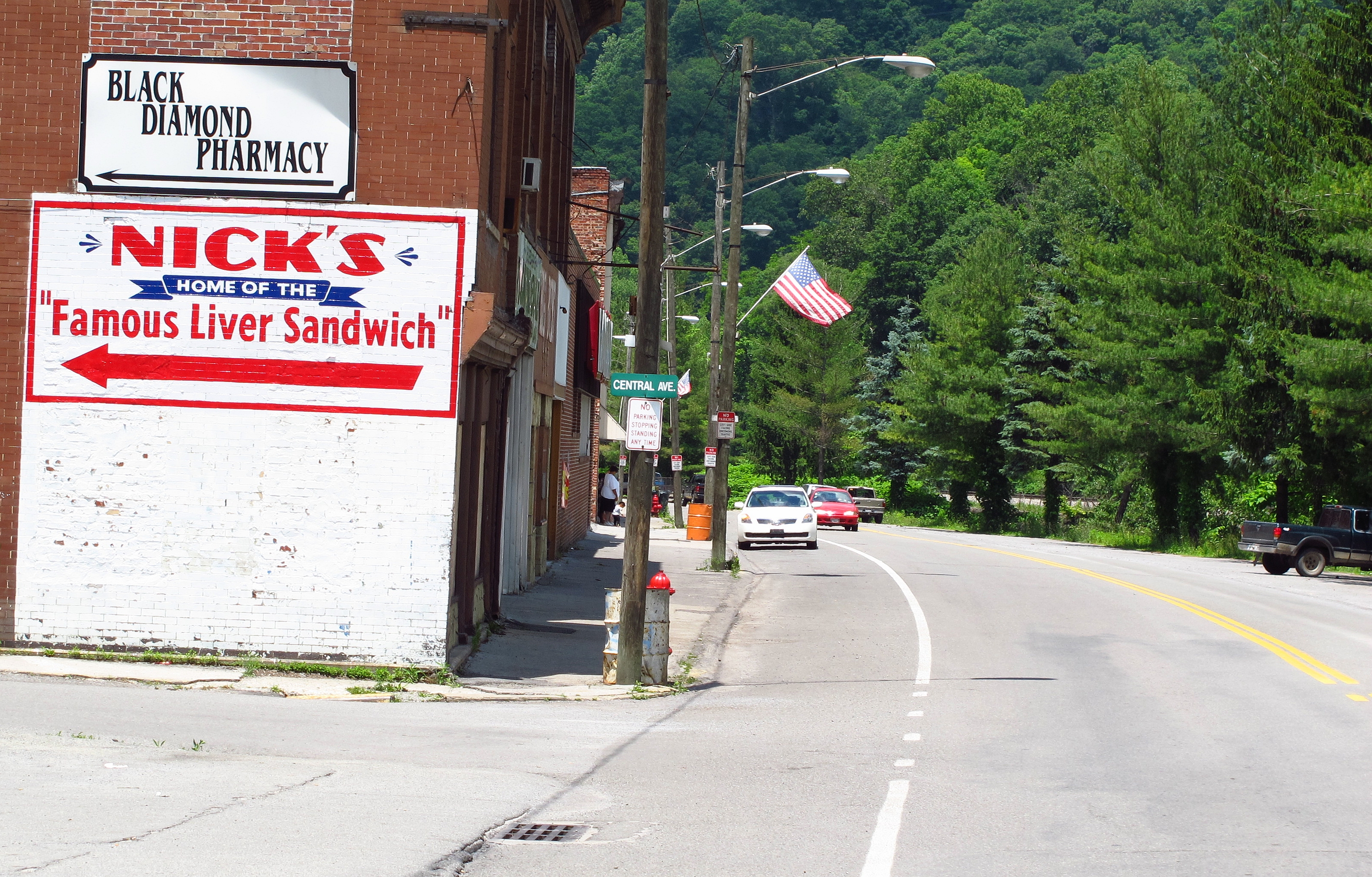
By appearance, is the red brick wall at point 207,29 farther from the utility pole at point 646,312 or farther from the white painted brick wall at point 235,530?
the white painted brick wall at point 235,530

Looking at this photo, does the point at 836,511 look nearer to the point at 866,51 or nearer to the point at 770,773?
the point at 770,773

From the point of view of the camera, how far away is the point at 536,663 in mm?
14570

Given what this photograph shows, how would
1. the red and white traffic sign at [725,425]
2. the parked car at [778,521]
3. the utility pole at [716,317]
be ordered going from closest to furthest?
the red and white traffic sign at [725,425], the utility pole at [716,317], the parked car at [778,521]

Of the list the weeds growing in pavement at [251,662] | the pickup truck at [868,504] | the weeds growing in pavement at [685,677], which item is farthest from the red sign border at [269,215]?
the pickup truck at [868,504]

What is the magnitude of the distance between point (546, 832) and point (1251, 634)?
13.5 meters

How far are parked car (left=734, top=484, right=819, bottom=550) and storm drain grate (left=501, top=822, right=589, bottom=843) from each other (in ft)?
90.7

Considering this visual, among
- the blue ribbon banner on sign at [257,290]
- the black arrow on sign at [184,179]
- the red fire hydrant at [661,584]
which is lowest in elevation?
the red fire hydrant at [661,584]

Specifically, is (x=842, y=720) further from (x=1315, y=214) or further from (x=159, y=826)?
(x=1315, y=214)

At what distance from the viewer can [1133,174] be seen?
4625cm

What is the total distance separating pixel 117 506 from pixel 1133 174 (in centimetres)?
4010

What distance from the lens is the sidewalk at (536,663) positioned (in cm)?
1224

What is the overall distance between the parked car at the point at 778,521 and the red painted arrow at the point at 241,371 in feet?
75.3

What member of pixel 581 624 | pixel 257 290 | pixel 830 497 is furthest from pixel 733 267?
pixel 830 497

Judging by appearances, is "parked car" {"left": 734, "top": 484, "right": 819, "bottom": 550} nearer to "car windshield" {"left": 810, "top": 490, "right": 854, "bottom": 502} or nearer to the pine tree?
"car windshield" {"left": 810, "top": 490, "right": 854, "bottom": 502}
